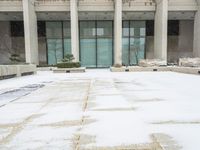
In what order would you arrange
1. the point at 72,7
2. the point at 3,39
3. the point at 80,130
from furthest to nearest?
the point at 3,39 < the point at 72,7 < the point at 80,130

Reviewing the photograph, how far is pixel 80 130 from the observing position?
3.52m

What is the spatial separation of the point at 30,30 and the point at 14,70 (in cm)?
1241

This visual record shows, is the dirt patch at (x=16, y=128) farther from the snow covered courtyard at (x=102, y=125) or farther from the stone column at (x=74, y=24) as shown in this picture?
the stone column at (x=74, y=24)

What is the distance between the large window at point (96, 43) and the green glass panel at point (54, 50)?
3.10 meters

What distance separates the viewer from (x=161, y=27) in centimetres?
2677

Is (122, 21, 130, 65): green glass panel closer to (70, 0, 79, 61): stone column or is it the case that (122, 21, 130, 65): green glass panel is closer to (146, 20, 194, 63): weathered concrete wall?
(146, 20, 194, 63): weathered concrete wall

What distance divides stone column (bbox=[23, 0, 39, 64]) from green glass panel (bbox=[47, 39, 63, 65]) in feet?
13.7

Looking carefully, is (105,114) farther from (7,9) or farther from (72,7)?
(7,9)

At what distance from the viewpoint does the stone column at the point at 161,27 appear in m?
26.0

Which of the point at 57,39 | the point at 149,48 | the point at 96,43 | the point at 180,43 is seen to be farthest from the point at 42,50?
the point at 180,43

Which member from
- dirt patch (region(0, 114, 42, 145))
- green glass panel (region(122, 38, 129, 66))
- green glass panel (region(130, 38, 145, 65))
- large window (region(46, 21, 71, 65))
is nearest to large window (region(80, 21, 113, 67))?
green glass panel (region(122, 38, 129, 66))

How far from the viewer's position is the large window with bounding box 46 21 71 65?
1240 inches

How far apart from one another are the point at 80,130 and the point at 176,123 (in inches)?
63.4

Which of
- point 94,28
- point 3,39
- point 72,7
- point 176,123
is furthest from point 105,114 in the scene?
point 3,39
